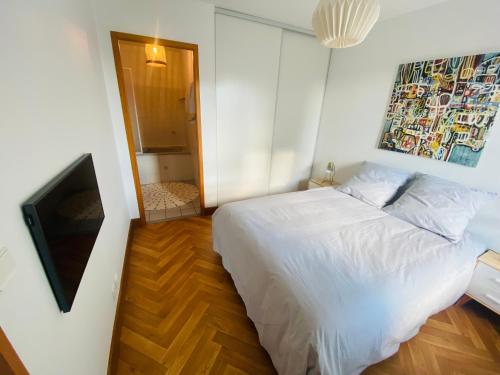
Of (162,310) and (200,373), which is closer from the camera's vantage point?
(200,373)

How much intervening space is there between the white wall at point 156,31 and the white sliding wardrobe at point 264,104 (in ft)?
0.40

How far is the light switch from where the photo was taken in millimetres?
473

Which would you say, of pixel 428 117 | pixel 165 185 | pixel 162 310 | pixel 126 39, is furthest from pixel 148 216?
pixel 428 117

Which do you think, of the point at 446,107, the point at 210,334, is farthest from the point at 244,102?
the point at 210,334

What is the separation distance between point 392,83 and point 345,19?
1541mm

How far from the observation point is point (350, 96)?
8.95 ft

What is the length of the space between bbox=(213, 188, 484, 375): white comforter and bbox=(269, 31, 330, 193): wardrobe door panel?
5.01 feet

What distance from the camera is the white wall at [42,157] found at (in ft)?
1.80

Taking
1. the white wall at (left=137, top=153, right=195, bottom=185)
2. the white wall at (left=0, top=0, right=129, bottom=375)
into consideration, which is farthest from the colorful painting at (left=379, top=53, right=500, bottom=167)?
the white wall at (left=137, top=153, right=195, bottom=185)

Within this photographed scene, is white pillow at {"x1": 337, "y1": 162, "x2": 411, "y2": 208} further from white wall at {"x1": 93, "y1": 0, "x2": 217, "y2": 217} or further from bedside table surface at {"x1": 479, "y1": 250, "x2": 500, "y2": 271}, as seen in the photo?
white wall at {"x1": 93, "y1": 0, "x2": 217, "y2": 217}

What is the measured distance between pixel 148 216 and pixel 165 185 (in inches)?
51.4

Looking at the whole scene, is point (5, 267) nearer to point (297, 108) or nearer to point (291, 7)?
point (291, 7)

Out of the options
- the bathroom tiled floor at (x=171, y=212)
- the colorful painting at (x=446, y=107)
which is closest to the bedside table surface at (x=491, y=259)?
the colorful painting at (x=446, y=107)

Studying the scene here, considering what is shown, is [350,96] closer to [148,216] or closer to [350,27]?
[350,27]
